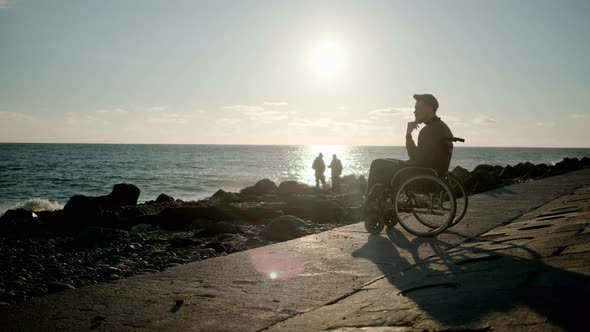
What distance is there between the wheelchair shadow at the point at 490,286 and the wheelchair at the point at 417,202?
1.15 meters

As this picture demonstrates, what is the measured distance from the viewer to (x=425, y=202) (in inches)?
197

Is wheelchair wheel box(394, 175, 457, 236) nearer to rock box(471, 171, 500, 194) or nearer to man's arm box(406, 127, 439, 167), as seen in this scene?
man's arm box(406, 127, 439, 167)

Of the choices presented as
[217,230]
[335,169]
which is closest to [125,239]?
[217,230]

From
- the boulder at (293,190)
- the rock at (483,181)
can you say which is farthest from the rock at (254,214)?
the boulder at (293,190)

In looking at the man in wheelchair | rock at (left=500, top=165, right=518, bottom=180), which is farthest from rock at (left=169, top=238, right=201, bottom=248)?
rock at (left=500, top=165, right=518, bottom=180)

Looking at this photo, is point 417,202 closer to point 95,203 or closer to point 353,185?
point 95,203

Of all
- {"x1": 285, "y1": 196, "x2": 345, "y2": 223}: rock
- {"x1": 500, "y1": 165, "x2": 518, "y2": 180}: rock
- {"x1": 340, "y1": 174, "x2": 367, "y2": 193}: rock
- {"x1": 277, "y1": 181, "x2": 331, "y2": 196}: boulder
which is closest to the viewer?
{"x1": 285, "y1": 196, "x2": 345, "y2": 223}: rock

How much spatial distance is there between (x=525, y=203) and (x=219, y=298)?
6236mm

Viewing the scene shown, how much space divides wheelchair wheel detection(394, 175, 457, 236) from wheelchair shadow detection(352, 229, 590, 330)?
1122mm

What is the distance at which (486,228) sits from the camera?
16.5 ft

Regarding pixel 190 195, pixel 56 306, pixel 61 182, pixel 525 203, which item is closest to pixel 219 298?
pixel 56 306

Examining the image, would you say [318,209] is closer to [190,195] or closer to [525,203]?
[525,203]

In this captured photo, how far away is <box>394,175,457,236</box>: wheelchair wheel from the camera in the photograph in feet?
15.7

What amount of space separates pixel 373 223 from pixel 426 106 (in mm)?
1480
